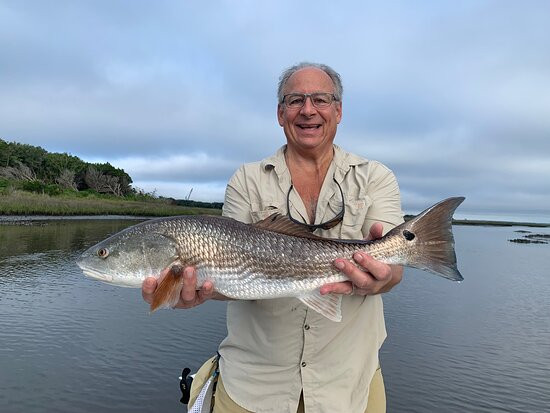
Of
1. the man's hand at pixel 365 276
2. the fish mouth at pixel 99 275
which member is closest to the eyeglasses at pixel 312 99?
the man's hand at pixel 365 276

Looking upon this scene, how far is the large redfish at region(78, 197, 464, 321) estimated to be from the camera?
347 centimetres

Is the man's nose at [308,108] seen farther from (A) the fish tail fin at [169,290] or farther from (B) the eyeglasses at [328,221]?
(A) the fish tail fin at [169,290]

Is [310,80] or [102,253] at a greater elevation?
[310,80]

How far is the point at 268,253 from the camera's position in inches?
145

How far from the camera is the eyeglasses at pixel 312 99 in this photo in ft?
12.2

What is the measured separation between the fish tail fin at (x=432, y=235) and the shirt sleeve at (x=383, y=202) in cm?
20

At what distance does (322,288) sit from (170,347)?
9906 mm

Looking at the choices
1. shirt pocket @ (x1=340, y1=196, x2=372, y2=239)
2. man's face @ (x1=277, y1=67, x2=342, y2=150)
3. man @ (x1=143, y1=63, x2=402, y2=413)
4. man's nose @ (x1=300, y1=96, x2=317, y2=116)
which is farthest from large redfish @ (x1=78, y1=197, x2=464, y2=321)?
man's nose @ (x1=300, y1=96, x2=317, y2=116)

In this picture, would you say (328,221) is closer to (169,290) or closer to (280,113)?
(280,113)

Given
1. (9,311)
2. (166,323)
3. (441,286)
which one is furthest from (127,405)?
(441,286)

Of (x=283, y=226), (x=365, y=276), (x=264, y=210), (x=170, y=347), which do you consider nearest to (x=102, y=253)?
(x=264, y=210)

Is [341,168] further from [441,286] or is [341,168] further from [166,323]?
[441,286]

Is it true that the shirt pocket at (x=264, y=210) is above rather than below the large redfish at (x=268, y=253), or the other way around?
above

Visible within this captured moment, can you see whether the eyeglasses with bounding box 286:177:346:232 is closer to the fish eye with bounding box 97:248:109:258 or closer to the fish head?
the fish head
